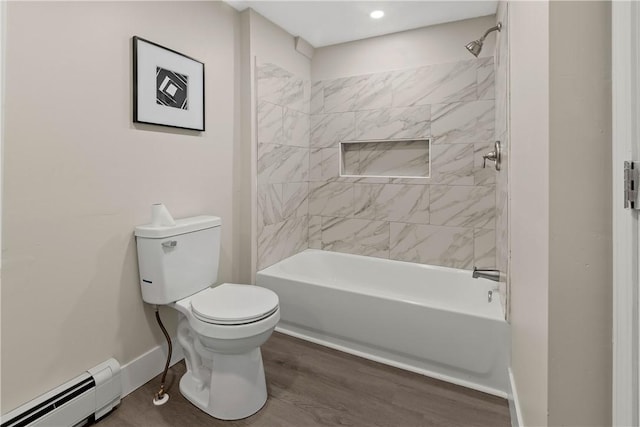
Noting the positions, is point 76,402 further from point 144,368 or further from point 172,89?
point 172,89

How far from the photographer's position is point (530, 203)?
1.15 meters

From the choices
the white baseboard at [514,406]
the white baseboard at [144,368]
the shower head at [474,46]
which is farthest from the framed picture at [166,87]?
the white baseboard at [514,406]

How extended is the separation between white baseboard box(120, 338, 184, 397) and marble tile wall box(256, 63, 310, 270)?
33.2 inches

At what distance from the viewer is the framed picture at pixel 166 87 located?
1688mm

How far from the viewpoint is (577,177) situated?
84 cm

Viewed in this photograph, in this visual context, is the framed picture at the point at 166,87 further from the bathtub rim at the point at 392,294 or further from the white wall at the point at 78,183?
the bathtub rim at the point at 392,294

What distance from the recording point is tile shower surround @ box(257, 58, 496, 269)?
2469 mm

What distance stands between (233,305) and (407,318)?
100cm

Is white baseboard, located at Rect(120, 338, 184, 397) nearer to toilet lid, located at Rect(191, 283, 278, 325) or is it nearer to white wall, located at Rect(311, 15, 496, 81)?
toilet lid, located at Rect(191, 283, 278, 325)

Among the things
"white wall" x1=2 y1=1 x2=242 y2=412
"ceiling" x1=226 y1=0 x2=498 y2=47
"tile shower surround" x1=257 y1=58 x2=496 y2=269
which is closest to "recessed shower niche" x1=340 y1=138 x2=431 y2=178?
"tile shower surround" x1=257 y1=58 x2=496 y2=269

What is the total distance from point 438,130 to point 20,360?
2750 millimetres
